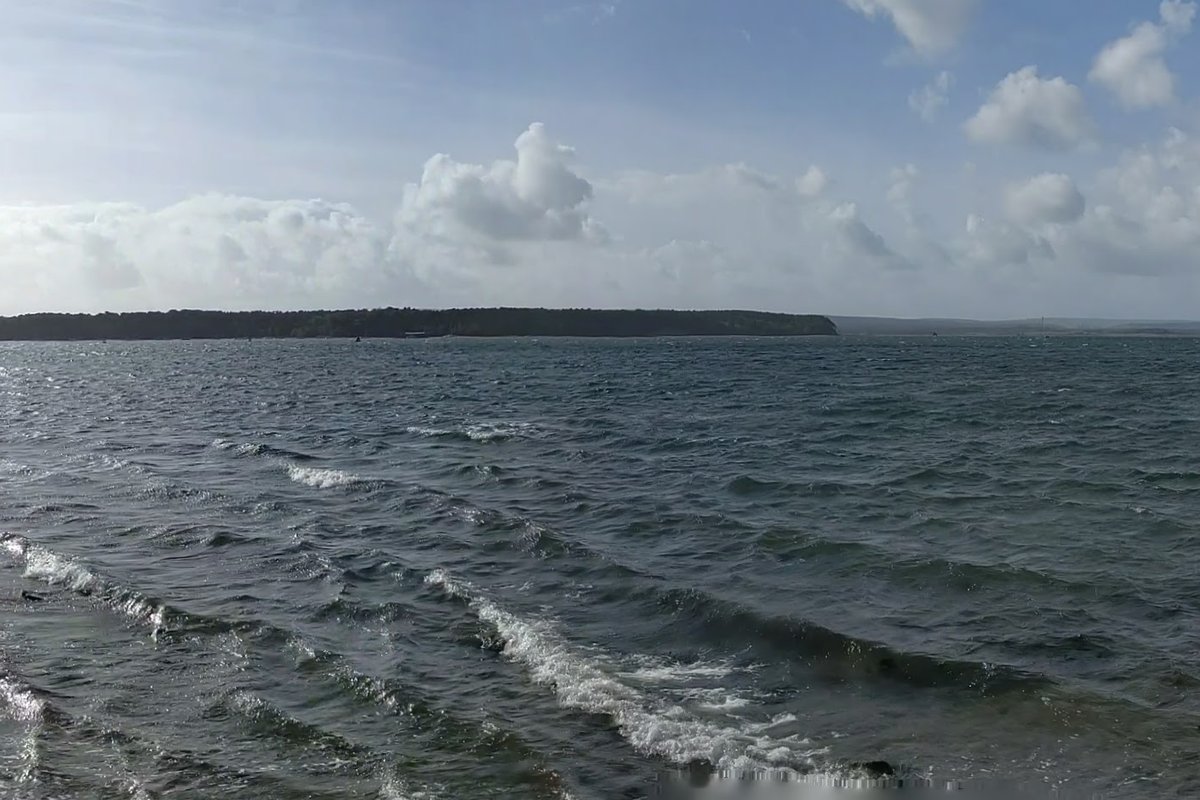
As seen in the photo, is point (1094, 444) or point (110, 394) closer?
point (1094, 444)

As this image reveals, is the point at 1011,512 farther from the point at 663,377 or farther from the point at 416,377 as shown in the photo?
the point at 416,377

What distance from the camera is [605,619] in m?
17.3

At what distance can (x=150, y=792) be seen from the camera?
34.8ft

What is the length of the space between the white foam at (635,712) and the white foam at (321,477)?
15.1 m

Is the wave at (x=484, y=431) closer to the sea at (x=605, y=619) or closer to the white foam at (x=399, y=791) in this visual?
the sea at (x=605, y=619)

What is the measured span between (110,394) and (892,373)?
60.8 m

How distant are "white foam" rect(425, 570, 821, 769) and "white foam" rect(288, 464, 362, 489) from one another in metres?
15.1

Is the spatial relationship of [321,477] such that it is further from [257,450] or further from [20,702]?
[20,702]

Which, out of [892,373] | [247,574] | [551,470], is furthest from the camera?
[892,373]

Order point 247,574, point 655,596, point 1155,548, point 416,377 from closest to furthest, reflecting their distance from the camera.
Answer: point 655,596, point 247,574, point 1155,548, point 416,377

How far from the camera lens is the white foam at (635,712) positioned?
38.8ft

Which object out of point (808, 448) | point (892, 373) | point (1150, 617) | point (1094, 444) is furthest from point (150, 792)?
point (892, 373)

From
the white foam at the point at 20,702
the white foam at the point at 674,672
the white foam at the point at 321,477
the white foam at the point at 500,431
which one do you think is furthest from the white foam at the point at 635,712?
the white foam at the point at 500,431

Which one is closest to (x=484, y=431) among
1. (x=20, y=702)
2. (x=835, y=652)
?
(x=835, y=652)
